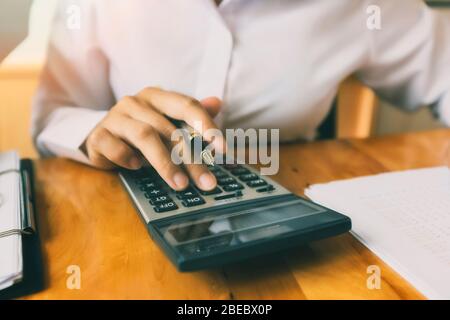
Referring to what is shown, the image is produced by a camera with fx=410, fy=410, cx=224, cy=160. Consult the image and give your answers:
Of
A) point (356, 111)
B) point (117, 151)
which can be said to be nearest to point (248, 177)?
point (117, 151)

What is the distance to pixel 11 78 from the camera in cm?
57

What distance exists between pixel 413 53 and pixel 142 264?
464 millimetres

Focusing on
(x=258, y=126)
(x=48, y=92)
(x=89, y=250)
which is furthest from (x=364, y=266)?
(x=48, y=92)

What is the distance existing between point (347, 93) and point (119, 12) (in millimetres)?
629

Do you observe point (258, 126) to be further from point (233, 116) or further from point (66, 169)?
point (66, 169)

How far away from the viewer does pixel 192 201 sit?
0.29m

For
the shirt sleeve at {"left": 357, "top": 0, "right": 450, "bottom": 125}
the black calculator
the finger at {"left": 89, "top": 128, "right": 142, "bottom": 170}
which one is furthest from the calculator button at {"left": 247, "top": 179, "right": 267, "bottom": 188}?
the shirt sleeve at {"left": 357, "top": 0, "right": 450, "bottom": 125}

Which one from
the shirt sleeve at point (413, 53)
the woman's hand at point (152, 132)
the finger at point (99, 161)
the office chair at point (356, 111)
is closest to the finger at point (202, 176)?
the woman's hand at point (152, 132)

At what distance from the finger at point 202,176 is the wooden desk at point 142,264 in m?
0.05

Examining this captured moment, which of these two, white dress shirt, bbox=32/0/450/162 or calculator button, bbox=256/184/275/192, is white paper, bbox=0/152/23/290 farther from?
calculator button, bbox=256/184/275/192

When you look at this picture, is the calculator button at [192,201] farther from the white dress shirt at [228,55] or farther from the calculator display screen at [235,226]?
the white dress shirt at [228,55]

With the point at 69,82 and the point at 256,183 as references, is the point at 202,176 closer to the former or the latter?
the point at 256,183

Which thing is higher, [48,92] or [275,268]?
[48,92]

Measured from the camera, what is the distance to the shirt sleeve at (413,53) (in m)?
0.52
